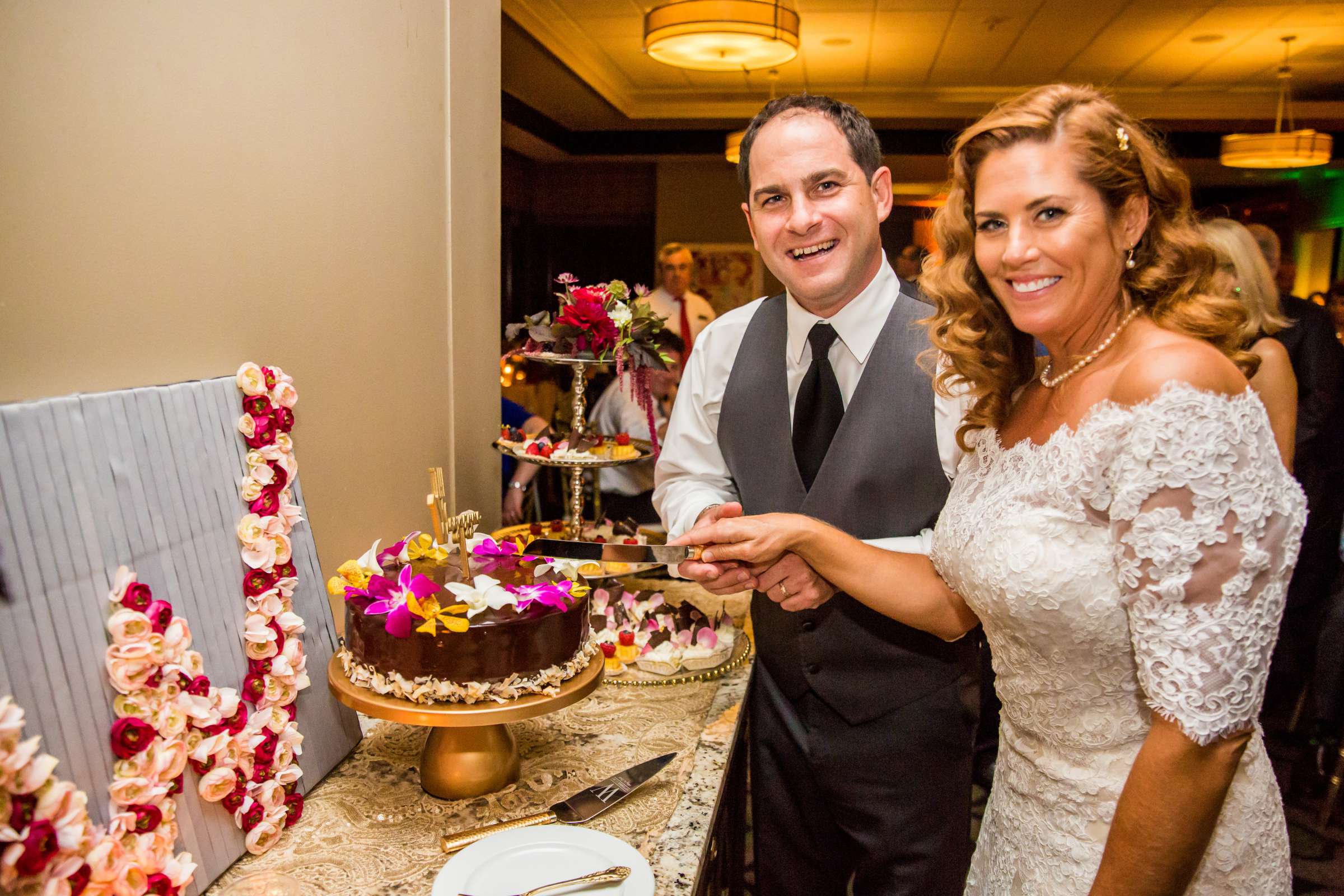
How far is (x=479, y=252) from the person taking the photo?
249 centimetres

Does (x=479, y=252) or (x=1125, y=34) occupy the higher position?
(x=1125, y=34)

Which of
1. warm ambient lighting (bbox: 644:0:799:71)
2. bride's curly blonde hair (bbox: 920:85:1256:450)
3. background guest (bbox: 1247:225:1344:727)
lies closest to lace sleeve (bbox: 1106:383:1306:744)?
bride's curly blonde hair (bbox: 920:85:1256:450)

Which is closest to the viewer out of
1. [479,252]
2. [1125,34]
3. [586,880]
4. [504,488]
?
[586,880]

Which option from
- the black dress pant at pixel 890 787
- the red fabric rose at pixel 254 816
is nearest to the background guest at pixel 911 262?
the black dress pant at pixel 890 787

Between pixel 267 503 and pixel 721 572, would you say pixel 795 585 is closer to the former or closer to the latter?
pixel 721 572

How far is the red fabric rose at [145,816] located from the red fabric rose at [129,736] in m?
0.06

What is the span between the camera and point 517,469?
341 centimetres

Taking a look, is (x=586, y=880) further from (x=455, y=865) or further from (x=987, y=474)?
(x=987, y=474)

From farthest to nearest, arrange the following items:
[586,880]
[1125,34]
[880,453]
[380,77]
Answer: [1125,34]
[380,77]
[880,453]
[586,880]

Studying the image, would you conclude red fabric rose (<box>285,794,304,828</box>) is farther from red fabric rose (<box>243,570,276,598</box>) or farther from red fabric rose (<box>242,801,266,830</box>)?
Answer: red fabric rose (<box>243,570,276,598</box>)

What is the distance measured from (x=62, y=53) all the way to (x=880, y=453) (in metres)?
1.34

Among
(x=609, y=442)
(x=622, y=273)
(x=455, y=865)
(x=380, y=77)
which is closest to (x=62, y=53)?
(x=380, y=77)

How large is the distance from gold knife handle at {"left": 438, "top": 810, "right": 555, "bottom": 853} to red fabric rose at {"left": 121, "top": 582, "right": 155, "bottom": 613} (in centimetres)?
52

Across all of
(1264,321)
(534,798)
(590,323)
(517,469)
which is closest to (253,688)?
(534,798)
